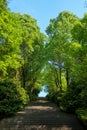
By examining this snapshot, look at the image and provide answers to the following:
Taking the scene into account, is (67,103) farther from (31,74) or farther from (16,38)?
(31,74)

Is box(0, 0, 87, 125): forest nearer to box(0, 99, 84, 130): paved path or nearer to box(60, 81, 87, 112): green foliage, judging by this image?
box(60, 81, 87, 112): green foliage

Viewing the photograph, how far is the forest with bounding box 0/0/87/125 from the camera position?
1988cm

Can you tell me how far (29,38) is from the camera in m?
38.4

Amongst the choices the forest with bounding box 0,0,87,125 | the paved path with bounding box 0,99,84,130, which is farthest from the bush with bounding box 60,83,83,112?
the paved path with bounding box 0,99,84,130

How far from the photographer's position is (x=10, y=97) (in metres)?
20.5

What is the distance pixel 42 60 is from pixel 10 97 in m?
19.4

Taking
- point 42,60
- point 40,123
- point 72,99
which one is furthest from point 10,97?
point 42,60

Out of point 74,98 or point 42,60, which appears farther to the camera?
point 42,60

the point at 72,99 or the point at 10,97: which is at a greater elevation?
the point at 10,97

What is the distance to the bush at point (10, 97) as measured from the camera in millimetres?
20016

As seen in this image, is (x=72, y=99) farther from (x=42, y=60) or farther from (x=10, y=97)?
(x=42, y=60)

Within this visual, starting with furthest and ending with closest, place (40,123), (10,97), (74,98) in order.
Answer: (74,98)
(10,97)
(40,123)

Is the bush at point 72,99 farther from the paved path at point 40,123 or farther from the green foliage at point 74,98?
the paved path at point 40,123

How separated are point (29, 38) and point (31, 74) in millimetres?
5758
